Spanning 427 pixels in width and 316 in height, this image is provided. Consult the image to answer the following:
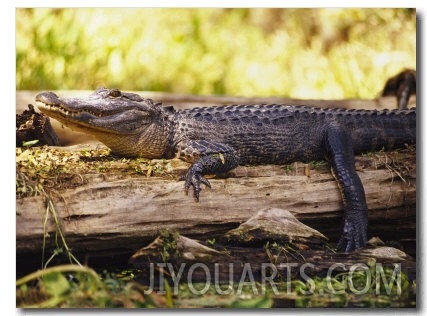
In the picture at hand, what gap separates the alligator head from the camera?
3418 mm

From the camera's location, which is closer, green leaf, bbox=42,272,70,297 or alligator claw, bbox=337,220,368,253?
green leaf, bbox=42,272,70,297

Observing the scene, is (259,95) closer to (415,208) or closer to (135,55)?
(135,55)

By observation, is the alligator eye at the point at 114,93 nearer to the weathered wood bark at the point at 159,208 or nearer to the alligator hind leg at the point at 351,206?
the weathered wood bark at the point at 159,208

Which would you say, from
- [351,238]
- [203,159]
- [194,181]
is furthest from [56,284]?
[351,238]

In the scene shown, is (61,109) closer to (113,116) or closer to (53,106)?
(53,106)

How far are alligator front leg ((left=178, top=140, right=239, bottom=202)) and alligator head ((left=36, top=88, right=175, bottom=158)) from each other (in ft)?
0.62

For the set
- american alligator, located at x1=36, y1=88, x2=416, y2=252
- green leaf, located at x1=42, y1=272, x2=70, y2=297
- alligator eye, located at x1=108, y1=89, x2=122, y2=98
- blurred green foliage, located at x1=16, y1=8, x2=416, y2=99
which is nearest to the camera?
green leaf, located at x1=42, y1=272, x2=70, y2=297

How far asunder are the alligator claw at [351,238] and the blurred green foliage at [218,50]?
105 cm

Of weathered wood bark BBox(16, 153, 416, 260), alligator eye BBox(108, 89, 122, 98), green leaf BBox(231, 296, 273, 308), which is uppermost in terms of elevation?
alligator eye BBox(108, 89, 122, 98)

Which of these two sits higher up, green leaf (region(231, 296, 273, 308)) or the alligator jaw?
the alligator jaw

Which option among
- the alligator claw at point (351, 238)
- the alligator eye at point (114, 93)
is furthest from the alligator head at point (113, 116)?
the alligator claw at point (351, 238)

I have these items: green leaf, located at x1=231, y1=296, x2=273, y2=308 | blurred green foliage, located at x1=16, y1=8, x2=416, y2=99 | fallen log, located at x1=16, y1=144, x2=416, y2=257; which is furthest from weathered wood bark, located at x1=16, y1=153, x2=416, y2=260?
blurred green foliage, located at x1=16, y1=8, x2=416, y2=99

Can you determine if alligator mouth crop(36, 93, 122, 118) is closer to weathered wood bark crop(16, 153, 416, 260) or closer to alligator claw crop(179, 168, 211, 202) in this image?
weathered wood bark crop(16, 153, 416, 260)

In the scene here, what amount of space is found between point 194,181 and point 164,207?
0.19m
